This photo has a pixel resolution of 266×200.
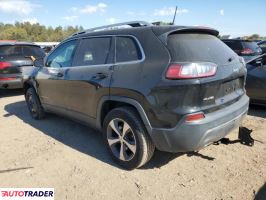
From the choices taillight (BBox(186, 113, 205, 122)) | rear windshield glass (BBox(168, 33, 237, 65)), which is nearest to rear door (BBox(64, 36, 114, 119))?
rear windshield glass (BBox(168, 33, 237, 65))

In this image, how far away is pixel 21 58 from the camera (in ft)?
28.5

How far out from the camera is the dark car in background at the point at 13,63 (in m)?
8.42

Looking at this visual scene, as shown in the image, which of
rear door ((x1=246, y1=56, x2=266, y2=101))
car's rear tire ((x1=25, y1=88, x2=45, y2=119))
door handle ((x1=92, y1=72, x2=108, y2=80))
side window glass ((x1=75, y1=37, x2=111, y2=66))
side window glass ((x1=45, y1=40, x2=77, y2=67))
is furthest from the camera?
car's rear tire ((x1=25, y1=88, x2=45, y2=119))

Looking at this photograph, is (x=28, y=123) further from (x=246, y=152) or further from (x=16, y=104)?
(x=246, y=152)

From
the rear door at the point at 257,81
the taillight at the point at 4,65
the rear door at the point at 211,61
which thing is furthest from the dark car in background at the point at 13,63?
the rear door at the point at 211,61

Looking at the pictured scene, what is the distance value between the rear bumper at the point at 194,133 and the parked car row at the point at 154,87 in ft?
0.03

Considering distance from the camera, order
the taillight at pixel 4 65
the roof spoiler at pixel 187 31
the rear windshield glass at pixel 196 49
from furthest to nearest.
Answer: the taillight at pixel 4 65
the roof spoiler at pixel 187 31
the rear windshield glass at pixel 196 49

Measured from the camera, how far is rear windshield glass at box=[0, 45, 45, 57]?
8.61 meters

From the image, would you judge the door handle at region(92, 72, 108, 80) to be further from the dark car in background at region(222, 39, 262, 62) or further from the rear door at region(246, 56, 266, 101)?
the dark car in background at region(222, 39, 262, 62)

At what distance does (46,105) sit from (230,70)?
3625mm

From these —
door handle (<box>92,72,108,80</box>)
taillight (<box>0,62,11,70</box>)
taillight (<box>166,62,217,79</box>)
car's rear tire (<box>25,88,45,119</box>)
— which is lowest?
car's rear tire (<box>25,88,45,119</box>)

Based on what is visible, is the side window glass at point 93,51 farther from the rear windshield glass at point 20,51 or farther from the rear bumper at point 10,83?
the rear windshield glass at point 20,51

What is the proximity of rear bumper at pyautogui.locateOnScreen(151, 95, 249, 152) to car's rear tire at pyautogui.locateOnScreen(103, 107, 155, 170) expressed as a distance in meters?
0.21

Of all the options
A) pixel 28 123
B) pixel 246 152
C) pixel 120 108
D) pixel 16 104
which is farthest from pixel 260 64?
pixel 16 104
